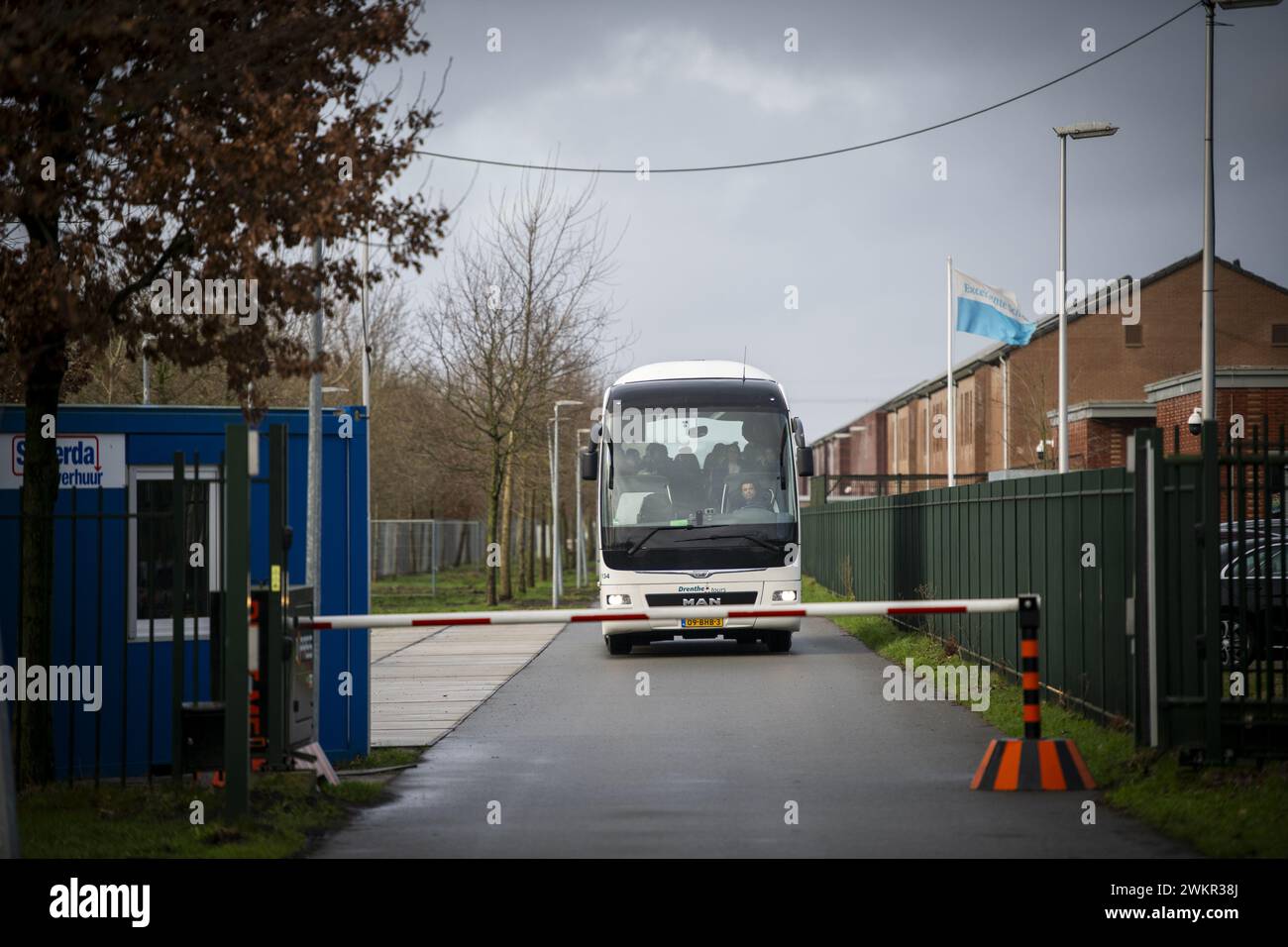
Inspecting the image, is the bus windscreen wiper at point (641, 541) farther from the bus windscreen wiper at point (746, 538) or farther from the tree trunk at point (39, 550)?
the tree trunk at point (39, 550)

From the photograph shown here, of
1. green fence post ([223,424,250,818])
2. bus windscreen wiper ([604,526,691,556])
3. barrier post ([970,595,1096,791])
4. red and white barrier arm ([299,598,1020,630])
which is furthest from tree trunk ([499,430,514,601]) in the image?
green fence post ([223,424,250,818])

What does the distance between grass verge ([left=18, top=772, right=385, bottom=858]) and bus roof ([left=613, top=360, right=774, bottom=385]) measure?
39.4ft

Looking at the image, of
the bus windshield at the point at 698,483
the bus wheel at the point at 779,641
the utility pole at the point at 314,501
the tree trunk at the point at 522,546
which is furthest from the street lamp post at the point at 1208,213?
the tree trunk at the point at 522,546

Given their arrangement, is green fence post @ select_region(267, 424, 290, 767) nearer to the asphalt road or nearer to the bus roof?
the asphalt road

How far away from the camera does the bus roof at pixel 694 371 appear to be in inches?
867

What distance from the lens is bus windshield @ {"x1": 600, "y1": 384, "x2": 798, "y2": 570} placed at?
2070 centimetres

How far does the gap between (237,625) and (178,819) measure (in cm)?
118

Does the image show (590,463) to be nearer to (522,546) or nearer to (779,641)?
(779,641)

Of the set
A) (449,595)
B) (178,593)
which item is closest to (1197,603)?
(178,593)

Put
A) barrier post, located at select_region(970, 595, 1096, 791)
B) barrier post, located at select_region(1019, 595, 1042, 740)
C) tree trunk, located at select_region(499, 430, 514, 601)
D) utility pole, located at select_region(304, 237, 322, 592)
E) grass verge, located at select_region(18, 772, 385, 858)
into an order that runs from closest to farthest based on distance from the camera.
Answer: grass verge, located at select_region(18, 772, 385, 858), barrier post, located at select_region(1019, 595, 1042, 740), barrier post, located at select_region(970, 595, 1096, 791), utility pole, located at select_region(304, 237, 322, 592), tree trunk, located at select_region(499, 430, 514, 601)

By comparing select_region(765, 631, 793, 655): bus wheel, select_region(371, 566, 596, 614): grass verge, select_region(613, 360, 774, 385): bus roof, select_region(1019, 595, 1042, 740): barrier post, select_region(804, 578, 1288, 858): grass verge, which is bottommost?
select_region(371, 566, 596, 614): grass verge

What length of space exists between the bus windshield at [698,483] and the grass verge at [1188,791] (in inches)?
309

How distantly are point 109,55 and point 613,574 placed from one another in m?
12.4
